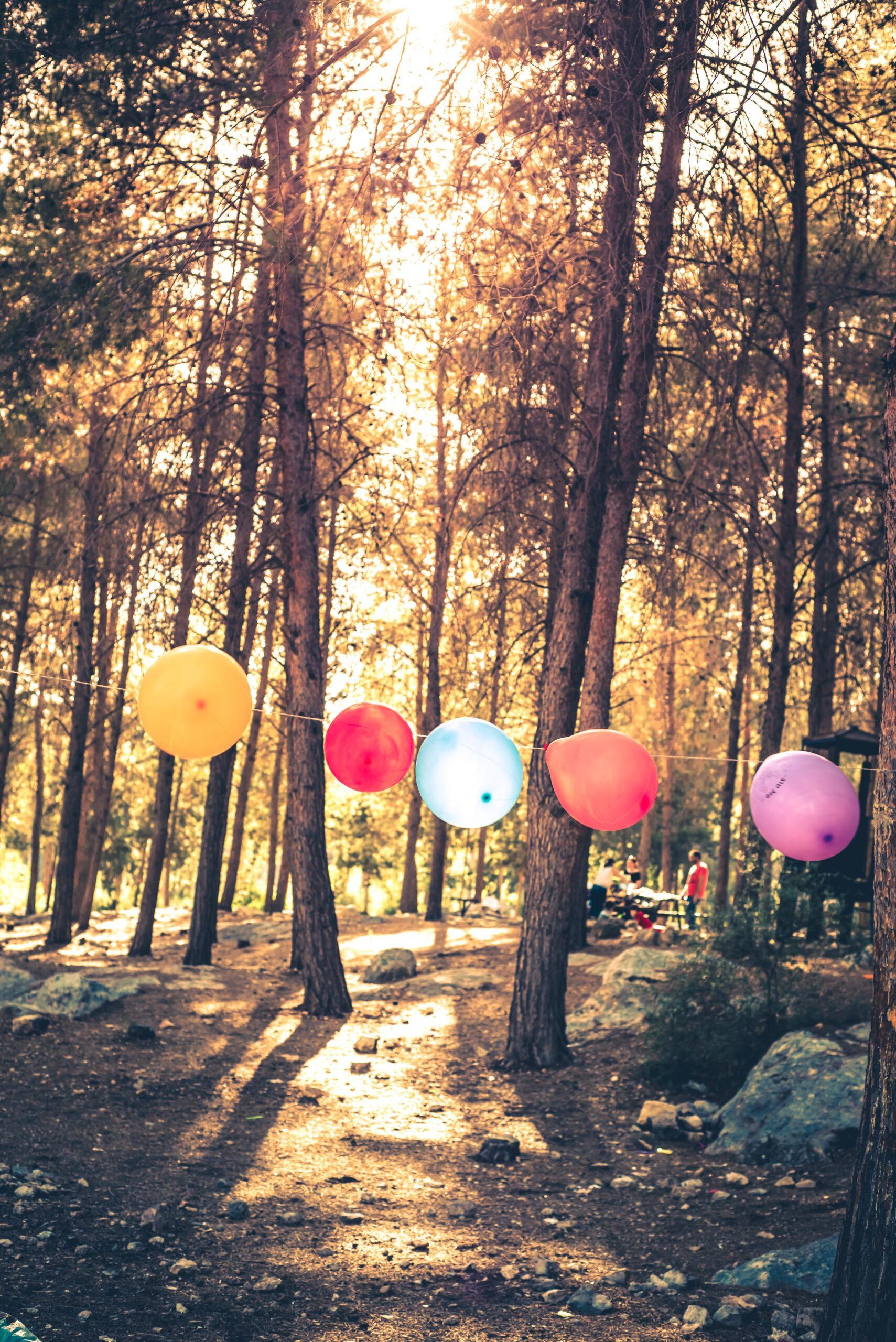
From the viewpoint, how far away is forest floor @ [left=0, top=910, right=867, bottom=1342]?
5094 millimetres

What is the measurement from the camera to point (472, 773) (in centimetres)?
599

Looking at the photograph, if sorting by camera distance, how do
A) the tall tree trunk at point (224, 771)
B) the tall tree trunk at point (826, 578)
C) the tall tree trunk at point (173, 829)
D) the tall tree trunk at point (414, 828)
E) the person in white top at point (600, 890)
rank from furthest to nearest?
the tall tree trunk at point (173, 829)
the tall tree trunk at point (414, 828)
the person in white top at point (600, 890)
the tall tree trunk at point (826, 578)
the tall tree trunk at point (224, 771)

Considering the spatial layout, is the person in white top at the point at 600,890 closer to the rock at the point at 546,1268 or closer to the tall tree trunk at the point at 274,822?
the tall tree trunk at the point at 274,822

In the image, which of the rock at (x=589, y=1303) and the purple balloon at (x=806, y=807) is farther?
the purple balloon at (x=806, y=807)

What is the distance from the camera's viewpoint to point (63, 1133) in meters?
7.41

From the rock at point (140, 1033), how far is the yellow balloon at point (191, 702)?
498 cm

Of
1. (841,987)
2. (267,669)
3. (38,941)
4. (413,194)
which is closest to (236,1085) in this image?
(841,987)

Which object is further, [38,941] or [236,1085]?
[38,941]

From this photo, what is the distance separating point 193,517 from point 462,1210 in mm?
8375

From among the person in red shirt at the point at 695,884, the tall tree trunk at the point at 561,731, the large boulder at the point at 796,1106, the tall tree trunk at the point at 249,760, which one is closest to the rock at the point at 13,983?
the tall tree trunk at the point at 561,731

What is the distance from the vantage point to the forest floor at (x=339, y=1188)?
16.7 ft

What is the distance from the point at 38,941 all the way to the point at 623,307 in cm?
1522

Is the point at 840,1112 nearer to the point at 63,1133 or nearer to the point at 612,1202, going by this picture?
the point at 612,1202

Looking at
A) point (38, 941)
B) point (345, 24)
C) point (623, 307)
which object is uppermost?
point (345, 24)
